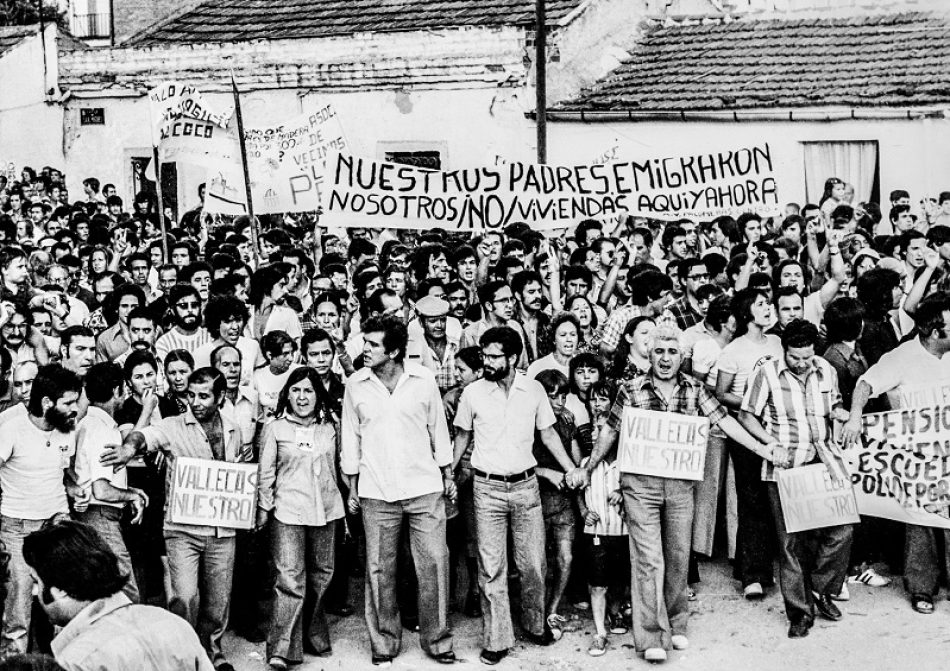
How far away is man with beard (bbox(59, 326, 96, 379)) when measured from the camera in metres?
8.39

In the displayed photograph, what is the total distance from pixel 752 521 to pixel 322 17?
14.6 meters

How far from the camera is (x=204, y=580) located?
293 inches

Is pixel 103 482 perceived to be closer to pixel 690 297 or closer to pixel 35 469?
pixel 35 469

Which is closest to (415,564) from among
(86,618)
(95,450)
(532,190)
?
(95,450)

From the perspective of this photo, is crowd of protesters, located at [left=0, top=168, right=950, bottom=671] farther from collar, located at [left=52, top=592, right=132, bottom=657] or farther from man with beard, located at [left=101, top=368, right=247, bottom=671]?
collar, located at [left=52, top=592, right=132, bottom=657]

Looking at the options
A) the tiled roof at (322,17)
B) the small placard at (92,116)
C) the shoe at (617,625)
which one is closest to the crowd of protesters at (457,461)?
the shoe at (617,625)

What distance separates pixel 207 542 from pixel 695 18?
1511 cm

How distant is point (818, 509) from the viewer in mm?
7656

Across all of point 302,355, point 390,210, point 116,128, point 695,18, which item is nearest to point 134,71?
point 116,128

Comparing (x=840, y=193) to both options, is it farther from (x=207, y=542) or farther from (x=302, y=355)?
(x=207, y=542)

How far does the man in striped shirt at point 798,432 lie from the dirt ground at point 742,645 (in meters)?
0.21

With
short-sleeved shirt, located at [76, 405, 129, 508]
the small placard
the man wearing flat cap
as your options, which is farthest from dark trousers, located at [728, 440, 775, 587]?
the small placard

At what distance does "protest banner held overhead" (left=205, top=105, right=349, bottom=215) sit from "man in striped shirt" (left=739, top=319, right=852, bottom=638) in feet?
19.5

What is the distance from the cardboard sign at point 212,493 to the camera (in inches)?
287
